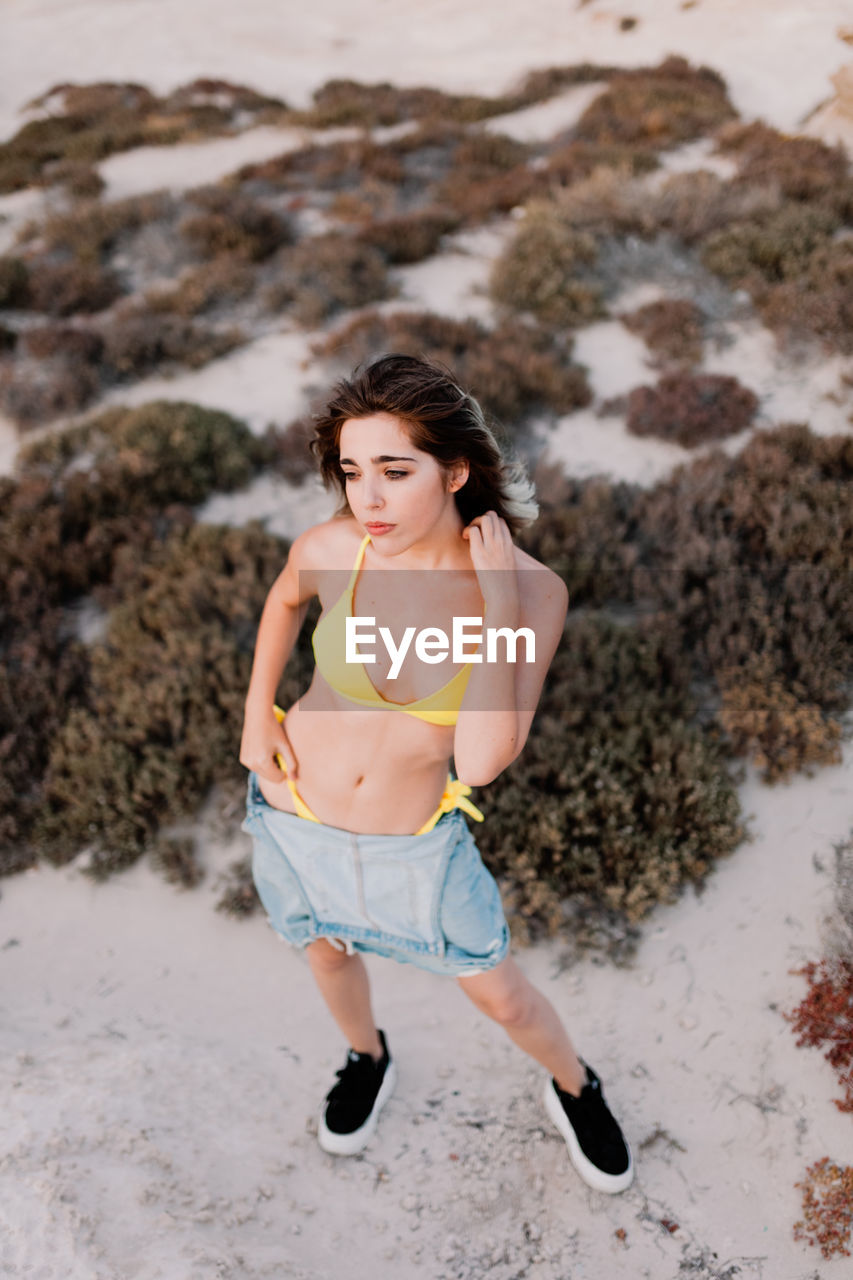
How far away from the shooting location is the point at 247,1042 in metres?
3.31

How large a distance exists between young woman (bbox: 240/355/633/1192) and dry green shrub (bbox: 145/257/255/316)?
7374mm

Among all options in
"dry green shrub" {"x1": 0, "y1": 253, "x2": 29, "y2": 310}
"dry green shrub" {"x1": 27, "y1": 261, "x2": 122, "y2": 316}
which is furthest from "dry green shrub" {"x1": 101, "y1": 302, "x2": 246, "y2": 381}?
"dry green shrub" {"x1": 0, "y1": 253, "x2": 29, "y2": 310}

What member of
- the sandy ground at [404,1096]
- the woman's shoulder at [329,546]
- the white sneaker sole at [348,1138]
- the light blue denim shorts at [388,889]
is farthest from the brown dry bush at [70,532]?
the woman's shoulder at [329,546]

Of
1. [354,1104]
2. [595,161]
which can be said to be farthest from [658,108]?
[354,1104]

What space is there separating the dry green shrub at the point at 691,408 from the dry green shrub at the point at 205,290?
16.4ft

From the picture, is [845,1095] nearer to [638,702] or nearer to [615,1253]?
[615,1253]

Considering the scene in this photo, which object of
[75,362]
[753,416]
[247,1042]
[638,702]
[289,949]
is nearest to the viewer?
[247,1042]

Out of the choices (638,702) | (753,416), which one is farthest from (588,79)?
(638,702)

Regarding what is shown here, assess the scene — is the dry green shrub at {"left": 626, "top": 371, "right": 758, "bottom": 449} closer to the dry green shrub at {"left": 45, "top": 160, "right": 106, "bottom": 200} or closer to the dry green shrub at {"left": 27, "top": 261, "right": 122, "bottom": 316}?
the dry green shrub at {"left": 27, "top": 261, "right": 122, "bottom": 316}

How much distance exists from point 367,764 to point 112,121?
17984 mm

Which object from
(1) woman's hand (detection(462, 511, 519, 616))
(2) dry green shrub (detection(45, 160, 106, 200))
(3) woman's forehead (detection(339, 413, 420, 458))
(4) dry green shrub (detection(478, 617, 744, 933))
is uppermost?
(3) woman's forehead (detection(339, 413, 420, 458))

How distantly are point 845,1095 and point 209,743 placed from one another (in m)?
3.46

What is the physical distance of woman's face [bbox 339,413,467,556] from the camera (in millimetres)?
1791

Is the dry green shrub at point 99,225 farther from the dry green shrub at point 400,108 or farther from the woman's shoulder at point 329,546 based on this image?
the woman's shoulder at point 329,546
